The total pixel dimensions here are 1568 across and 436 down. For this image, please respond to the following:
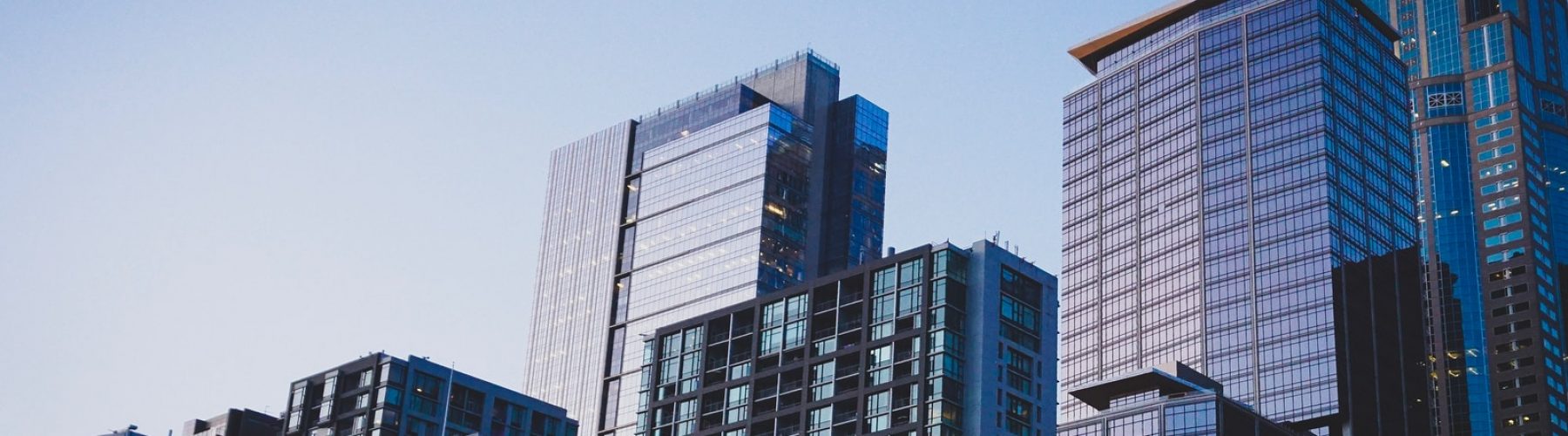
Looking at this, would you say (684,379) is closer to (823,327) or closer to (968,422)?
(823,327)

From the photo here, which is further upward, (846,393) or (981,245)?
(981,245)

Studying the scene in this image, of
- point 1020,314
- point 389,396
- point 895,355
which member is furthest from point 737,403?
point 389,396

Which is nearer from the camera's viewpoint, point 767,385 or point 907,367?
point 907,367

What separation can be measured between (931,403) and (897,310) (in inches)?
419

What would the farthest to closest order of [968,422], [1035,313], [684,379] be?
[684,379], [1035,313], [968,422]

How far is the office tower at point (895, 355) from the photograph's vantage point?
6378 inches

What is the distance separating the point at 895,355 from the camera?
542ft

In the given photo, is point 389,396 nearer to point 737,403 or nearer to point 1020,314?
point 737,403

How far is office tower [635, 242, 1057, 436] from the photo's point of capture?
162 m

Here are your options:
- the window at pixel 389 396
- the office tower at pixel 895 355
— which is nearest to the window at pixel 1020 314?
the office tower at pixel 895 355

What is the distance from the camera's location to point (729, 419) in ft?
586

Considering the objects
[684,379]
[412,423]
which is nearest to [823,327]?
[684,379]

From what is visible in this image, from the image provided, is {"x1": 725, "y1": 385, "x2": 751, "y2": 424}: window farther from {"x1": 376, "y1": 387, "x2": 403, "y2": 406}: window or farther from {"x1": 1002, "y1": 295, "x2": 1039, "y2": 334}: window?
{"x1": 376, "y1": 387, "x2": 403, "y2": 406}: window

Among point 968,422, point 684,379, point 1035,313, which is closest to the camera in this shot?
point 968,422
